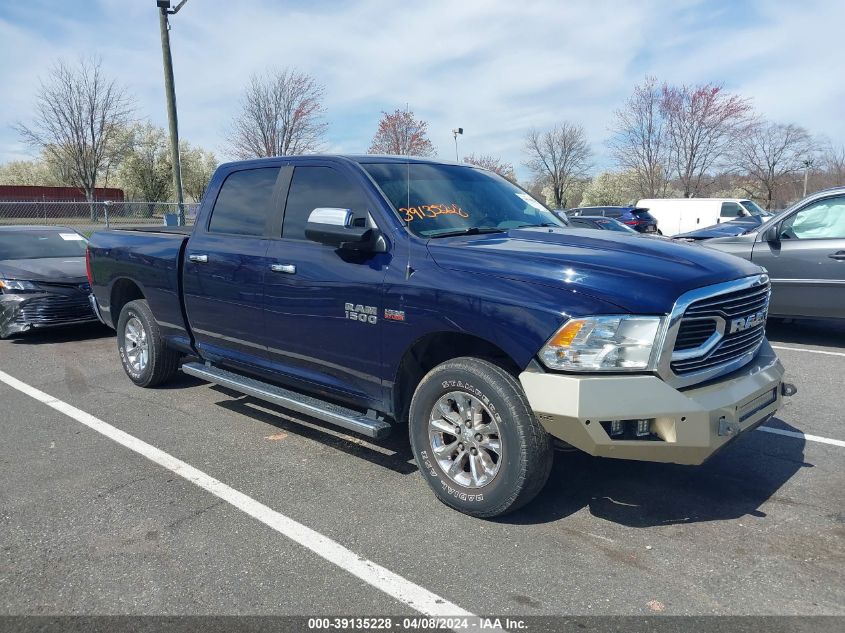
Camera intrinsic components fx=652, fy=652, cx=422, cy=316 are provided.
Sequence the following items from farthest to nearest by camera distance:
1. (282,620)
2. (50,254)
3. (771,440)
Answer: (50,254)
(771,440)
(282,620)

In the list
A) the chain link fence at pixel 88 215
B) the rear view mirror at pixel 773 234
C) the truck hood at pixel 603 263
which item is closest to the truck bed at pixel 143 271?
the truck hood at pixel 603 263

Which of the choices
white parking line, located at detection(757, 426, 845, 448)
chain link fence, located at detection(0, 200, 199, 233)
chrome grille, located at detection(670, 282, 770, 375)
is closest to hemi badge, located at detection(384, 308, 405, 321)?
chrome grille, located at detection(670, 282, 770, 375)

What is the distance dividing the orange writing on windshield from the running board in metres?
1.25

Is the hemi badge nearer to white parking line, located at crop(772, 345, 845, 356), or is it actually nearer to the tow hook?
the tow hook

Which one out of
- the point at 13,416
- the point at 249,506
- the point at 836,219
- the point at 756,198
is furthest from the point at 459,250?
the point at 756,198

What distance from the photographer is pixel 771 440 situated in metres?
4.61

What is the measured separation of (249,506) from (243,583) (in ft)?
2.55

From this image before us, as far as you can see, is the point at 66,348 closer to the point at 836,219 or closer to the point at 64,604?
the point at 64,604

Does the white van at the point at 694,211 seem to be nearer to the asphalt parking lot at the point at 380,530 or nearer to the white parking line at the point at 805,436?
the white parking line at the point at 805,436

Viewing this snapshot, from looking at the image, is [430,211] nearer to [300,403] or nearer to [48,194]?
A: [300,403]

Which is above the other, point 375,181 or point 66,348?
point 375,181

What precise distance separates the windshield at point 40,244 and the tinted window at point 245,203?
18.1ft

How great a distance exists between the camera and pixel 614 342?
9.80ft

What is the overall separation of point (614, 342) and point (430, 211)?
1568 mm
